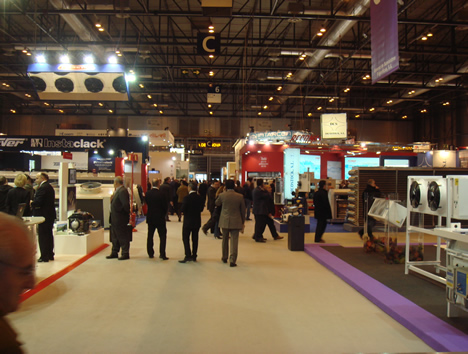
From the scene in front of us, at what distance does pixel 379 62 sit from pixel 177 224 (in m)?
8.74

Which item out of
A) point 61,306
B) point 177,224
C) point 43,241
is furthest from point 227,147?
→ point 61,306

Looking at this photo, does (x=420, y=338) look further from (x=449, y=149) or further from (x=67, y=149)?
(x=449, y=149)

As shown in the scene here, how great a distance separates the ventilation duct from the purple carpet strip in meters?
5.92

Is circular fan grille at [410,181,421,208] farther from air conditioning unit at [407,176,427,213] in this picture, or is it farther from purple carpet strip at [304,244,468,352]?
purple carpet strip at [304,244,468,352]

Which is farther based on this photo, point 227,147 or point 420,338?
point 227,147

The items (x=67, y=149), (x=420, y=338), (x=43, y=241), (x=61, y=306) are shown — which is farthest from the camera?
(x=67, y=149)

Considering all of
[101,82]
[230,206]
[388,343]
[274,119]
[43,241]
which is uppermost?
[274,119]

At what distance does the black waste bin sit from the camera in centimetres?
793

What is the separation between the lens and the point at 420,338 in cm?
357

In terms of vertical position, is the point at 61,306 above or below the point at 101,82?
below

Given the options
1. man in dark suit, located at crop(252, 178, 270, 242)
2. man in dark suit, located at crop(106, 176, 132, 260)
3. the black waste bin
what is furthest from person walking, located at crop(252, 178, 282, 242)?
man in dark suit, located at crop(106, 176, 132, 260)

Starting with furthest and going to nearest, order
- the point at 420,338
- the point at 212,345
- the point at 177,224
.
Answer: the point at 177,224
the point at 420,338
the point at 212,345

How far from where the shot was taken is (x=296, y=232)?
26.2ft

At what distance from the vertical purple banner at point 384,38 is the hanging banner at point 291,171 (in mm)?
9127
